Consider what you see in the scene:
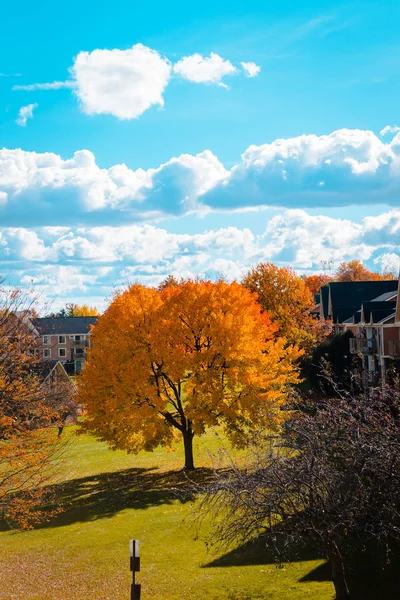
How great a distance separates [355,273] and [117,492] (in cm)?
11901

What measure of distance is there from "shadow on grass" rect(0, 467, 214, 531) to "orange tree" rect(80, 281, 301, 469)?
2.05 metres

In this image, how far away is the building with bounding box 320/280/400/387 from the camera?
50.2 meters

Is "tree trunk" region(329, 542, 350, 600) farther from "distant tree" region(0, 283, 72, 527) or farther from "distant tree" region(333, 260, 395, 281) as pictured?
"distant tree" region(333, 260, 395, 281)

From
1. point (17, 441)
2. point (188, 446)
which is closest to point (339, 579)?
point (17, 441)

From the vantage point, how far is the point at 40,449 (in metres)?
28.4

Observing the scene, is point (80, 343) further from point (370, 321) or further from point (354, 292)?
point (370, 321)

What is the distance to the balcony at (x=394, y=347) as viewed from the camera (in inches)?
1860

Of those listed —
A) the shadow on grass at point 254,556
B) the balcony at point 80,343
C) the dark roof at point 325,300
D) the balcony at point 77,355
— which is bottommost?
the shadow on grass at point 254,556

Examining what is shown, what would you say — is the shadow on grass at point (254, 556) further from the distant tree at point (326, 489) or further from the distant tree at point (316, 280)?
the distant tree at point (316, 280)

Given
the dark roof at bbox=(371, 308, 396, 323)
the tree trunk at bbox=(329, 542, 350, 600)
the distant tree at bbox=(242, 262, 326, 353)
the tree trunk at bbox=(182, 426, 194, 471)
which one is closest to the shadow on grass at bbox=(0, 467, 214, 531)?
the tree trunk at bbox=(182, 426, 194, 471)

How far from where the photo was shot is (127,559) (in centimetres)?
2473

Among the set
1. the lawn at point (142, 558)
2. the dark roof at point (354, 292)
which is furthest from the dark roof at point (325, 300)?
the lawn at point (142, 558)

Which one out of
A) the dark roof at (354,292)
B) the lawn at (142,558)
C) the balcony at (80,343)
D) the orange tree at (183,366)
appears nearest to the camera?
the lawn at (142,558)

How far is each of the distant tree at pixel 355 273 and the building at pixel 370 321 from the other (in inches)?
2711
